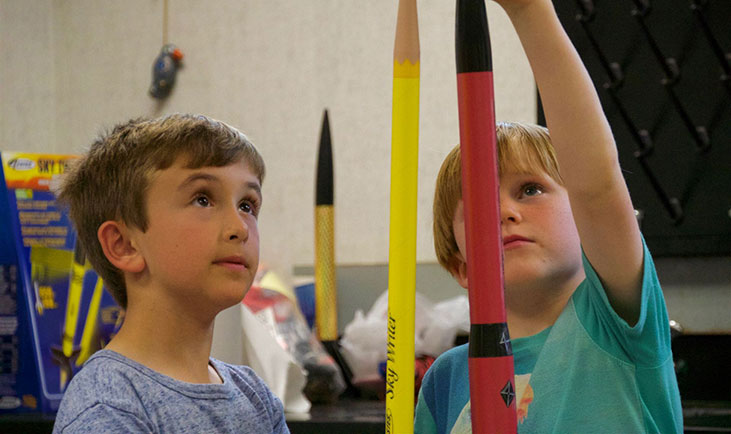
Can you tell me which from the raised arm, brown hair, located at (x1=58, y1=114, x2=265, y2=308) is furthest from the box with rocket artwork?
the raised arm

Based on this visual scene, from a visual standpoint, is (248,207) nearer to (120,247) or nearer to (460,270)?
(120,247)

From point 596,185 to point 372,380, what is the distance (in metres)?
0.83

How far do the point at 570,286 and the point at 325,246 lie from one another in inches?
32.0

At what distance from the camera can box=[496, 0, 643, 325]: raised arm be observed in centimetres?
49

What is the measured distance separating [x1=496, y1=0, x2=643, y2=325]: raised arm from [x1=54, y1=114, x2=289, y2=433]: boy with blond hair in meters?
0.28

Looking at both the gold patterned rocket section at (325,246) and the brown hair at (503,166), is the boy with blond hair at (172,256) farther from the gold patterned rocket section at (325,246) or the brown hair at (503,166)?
the gold patterned rocket section at (325,246)

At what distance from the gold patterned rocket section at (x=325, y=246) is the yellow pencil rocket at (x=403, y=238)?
1066 mm

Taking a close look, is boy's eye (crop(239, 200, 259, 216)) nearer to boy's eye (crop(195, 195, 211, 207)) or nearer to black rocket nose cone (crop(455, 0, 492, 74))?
boy's eye (crop(195, 195, 211, 207))

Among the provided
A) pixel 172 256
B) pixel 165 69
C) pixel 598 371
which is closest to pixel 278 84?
pixel 165 69

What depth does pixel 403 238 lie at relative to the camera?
42 cm

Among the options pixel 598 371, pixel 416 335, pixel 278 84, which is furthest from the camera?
Answer: pixel 278 84

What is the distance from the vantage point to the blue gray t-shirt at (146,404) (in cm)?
62

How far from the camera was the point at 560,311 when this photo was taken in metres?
0.73

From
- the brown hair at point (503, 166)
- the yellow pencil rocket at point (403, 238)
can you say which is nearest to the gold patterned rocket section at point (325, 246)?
the brown hair at point (503, 166)
